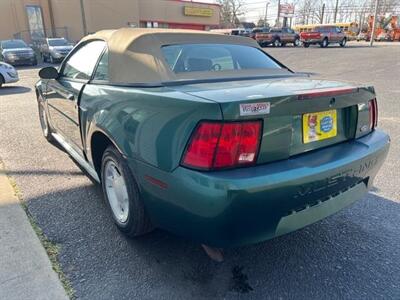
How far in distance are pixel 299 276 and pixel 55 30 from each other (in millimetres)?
36531

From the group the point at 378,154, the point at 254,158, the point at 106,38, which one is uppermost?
the point at 106,38

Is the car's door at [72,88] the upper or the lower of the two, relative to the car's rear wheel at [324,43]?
upper

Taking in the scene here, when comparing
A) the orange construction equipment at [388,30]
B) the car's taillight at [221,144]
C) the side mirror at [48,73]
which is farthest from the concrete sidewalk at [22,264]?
the orange construction equipment at [388,30]

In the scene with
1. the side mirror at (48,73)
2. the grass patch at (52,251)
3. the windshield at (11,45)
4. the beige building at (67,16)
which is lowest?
the grass patch at (52,251)

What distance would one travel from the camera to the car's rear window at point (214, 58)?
2738 mm

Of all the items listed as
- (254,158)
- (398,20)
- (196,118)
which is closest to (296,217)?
(254,158)

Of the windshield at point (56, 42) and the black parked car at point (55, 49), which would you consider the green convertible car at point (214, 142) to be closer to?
the black parked car at point (55, 49)

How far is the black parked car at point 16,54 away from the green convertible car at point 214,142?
21236 millimetres

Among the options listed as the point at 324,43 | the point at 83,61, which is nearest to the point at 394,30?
the point at 324,43

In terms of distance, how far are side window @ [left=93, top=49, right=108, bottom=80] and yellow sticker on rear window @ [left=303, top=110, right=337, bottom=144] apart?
1666mm

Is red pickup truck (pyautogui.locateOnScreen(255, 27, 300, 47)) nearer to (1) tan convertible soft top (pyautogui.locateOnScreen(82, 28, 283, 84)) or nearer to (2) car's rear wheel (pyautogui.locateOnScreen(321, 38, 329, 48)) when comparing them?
(2) car's rear wheel (pyautogui.locateOnScreen(321, 38, 329, 48))

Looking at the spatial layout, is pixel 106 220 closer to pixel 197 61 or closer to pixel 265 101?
pixel 197 61

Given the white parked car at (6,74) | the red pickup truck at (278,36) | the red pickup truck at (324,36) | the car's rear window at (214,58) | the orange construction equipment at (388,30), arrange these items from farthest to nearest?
the orange construction equipment at (388,30), the red pickup truck at (278,36), the red pickup truck at (324,36), the white parked car at (6,74), the car's rear window at (214,58)

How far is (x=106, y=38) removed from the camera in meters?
3.04
